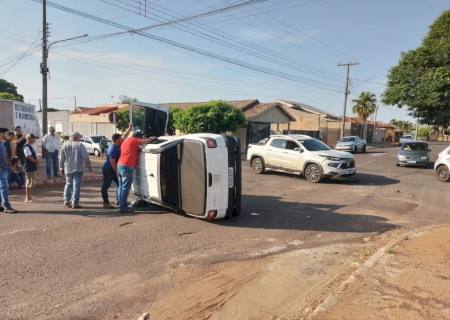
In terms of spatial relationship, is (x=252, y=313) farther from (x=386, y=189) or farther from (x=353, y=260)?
(x=386, y=189)

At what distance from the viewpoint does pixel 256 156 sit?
16031 millimetres

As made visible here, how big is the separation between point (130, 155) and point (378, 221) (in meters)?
5.37

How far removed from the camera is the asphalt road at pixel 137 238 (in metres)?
4.21

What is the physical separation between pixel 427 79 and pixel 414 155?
4.04 m

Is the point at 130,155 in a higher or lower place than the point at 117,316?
higher

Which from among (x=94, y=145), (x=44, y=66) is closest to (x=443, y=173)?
(x=44, y=66)

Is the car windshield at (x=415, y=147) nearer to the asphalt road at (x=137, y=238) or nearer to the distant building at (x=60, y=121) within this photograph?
the asphalt road at (x=137, y=238)

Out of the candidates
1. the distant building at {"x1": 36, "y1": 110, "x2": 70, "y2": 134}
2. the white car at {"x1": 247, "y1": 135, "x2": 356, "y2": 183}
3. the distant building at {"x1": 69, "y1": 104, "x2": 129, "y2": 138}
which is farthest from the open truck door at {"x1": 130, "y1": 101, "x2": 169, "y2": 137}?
the distant building at {"x1": 36, "y1": 110, "x2": 70, "y2": 134}

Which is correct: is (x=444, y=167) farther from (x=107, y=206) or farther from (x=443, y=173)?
(x=107, y=206)

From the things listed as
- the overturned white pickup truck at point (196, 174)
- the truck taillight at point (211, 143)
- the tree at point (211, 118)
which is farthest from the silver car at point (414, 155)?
the truck taillight at point (211, 143)

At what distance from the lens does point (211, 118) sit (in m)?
26.1

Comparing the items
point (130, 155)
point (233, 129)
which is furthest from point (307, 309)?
point (233, 129)

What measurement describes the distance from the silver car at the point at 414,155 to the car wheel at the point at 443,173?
5.25 m

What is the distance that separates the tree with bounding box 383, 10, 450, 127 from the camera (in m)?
19.6
